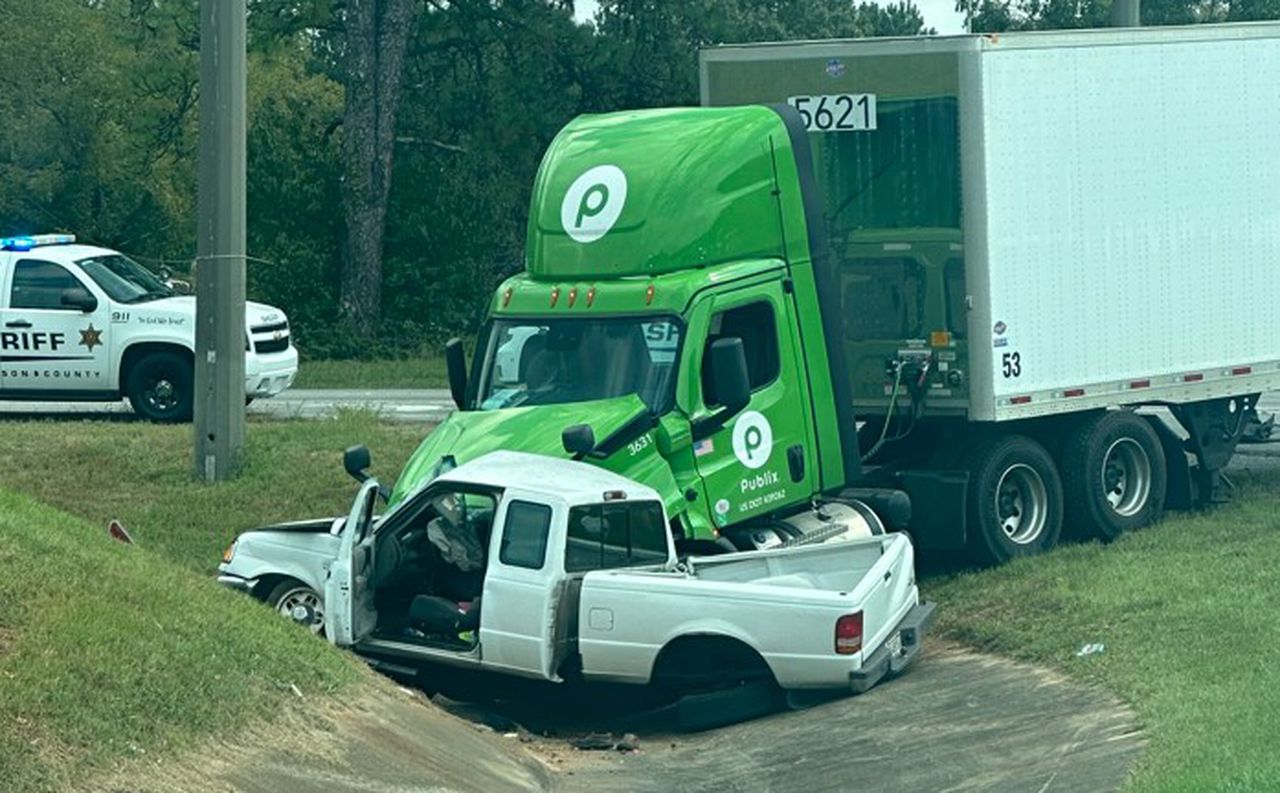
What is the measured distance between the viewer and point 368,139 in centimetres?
4109

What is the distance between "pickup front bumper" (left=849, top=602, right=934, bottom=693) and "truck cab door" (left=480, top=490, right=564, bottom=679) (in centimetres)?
186

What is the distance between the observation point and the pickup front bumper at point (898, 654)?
1348 cm

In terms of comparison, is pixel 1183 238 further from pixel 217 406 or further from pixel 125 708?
pixel 125 708

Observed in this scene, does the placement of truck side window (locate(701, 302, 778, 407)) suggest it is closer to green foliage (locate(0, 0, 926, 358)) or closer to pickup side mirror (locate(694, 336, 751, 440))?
pickup side mirror (locate(694, 336, 751, 440))

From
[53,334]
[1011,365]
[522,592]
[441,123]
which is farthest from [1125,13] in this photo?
[441,123]

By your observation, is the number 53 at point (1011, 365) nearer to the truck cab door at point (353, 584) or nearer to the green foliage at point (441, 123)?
the truck cab door at point (353, 584)

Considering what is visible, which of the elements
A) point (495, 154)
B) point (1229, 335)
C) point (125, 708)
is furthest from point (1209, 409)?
point (495, 154)

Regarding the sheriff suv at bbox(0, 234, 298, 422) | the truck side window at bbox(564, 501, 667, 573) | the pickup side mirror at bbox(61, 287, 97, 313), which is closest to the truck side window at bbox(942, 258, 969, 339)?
the truck side window at bbox(564, 501, 667, 573)

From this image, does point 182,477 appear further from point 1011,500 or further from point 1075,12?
point 1075,12

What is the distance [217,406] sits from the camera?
20891 mm

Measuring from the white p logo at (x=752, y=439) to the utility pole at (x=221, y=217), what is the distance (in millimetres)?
6899

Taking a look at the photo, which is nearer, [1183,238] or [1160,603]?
[1160,603]

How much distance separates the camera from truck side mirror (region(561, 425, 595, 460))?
1439cm

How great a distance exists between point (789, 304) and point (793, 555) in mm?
2239
